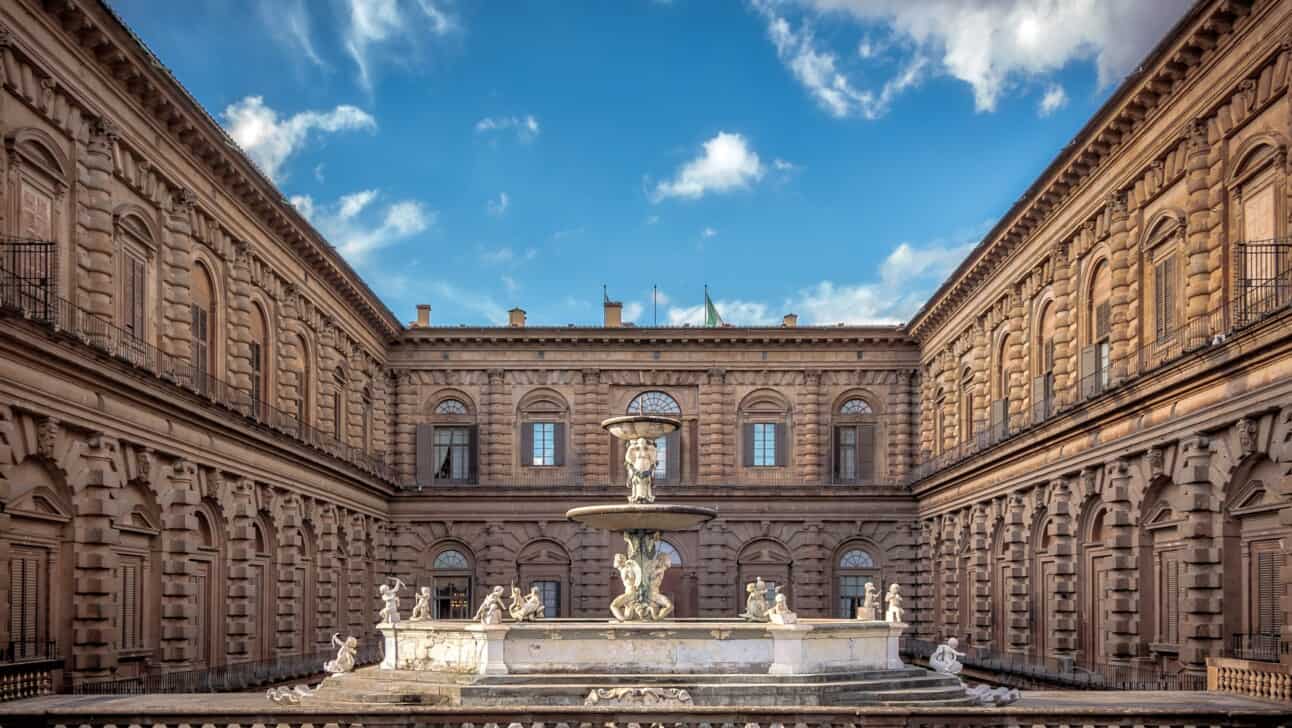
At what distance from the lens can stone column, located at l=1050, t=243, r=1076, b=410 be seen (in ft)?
125

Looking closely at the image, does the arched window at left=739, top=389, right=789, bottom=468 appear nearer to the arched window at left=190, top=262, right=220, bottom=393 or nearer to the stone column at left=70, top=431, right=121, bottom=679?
the arched window at left=190, top=262, right=220, bottom=393

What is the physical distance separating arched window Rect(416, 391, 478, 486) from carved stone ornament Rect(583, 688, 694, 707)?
34210 millimetres

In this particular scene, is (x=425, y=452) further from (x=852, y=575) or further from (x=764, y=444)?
(x=852, y=575)

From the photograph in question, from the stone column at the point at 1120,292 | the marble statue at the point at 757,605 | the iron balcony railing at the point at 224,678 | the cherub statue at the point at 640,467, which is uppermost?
the stone column at the point at 1120,292

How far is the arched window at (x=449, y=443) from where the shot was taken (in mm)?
57781

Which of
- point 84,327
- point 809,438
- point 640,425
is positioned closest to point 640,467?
point 640,425

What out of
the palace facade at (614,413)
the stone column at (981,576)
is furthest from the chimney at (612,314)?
the stone column at (981,576)

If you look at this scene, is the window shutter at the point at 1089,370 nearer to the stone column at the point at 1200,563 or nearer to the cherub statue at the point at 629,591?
the stone column at the point at 1200,563

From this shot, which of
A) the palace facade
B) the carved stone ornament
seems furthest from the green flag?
the carved stone ornament

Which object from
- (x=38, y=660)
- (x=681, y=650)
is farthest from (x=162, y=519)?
(x=681, y=650)

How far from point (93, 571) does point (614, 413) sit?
1216 inches

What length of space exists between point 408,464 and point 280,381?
1570 centimetres

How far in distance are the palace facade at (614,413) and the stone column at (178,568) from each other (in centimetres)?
10

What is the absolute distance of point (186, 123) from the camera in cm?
3325
